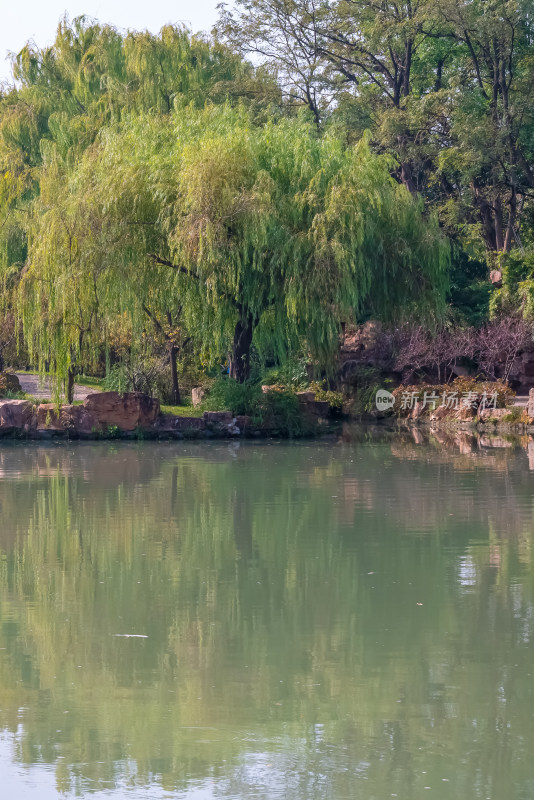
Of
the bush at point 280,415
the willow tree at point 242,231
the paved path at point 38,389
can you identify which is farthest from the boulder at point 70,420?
the bush at point 280,415

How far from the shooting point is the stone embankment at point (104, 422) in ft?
76.9

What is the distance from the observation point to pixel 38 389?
97.1 feet

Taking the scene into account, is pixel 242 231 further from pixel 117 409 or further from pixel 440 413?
pixel 440 413

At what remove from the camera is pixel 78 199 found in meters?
22.8

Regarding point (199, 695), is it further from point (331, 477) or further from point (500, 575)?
point (331, 477)

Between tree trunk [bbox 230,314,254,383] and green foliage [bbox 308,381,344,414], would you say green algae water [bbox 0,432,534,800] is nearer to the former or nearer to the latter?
tree trunk [bbox 230,314,254,383]

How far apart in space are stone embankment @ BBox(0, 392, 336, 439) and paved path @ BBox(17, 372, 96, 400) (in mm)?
3220

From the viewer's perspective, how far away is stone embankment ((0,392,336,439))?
923 inches

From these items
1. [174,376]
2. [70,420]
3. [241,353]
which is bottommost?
[70,420]

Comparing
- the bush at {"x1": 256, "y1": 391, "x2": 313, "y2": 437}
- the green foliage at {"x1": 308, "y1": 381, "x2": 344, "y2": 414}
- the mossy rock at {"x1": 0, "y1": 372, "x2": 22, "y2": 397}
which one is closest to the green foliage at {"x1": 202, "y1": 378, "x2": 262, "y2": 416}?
the bush at {"x1": 256, "y1": 391, "x2": 313, "y2": 437}

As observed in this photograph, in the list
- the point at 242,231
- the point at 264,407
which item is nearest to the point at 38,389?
the point at 264,407

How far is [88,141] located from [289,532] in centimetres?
1727

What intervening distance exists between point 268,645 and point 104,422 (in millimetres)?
16475

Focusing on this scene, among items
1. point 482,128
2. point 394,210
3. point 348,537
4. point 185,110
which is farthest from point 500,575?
point 482,128
